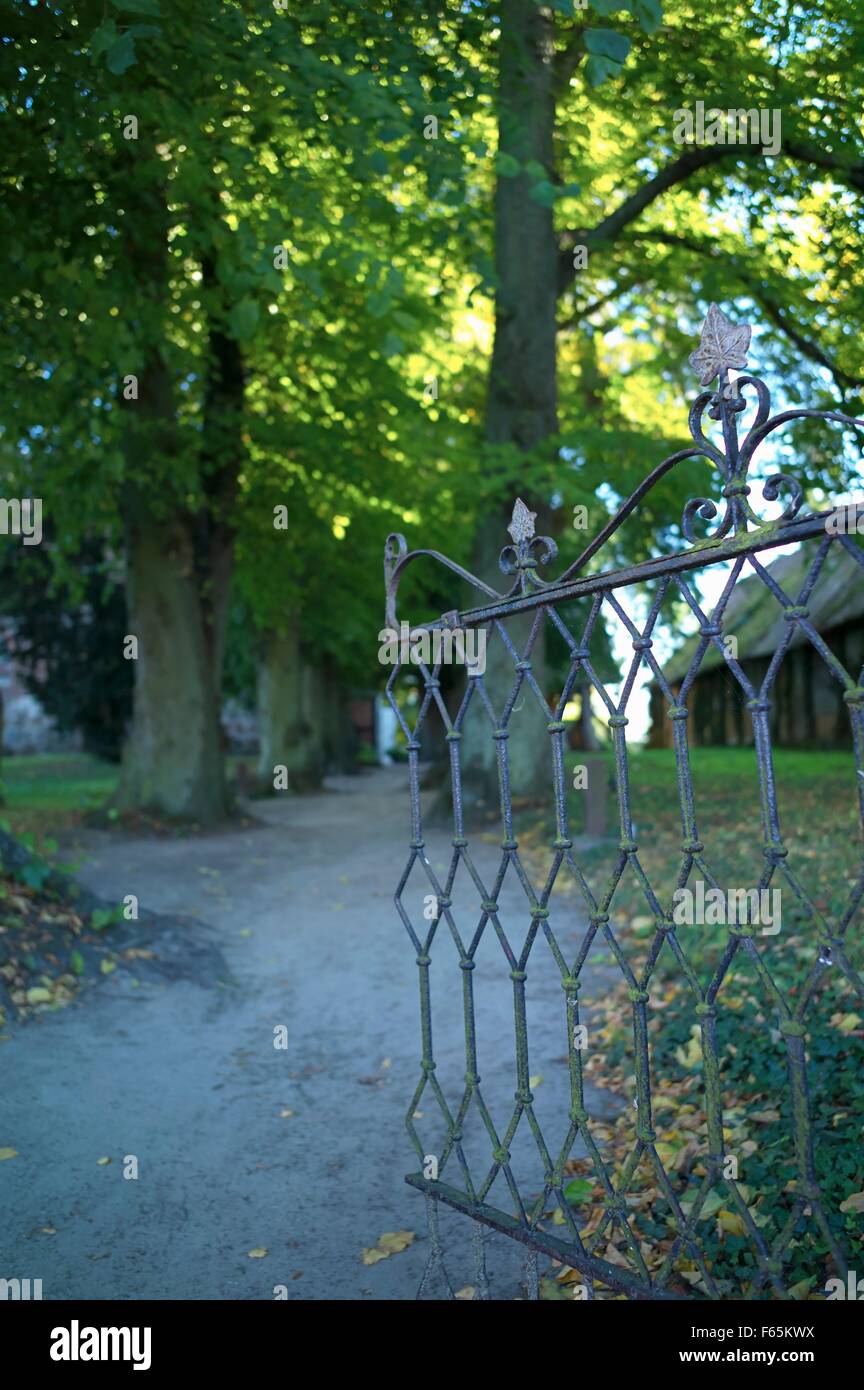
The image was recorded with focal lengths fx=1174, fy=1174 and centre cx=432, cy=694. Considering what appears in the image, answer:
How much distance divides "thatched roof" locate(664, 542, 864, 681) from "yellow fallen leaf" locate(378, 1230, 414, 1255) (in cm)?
1312

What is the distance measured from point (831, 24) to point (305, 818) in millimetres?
11936

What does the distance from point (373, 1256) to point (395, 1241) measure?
131 millimetres

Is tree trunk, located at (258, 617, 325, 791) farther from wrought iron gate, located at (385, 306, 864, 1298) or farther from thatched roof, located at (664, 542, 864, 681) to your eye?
wrought iron gate, located at (385, 306, 864, 1298)

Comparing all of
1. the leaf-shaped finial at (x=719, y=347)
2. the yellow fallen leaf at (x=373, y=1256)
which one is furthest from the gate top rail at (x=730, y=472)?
the yellow fallen leaf at (x=373, y=1256)

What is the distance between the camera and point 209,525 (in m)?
14.5

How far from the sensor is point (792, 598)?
18547 mm

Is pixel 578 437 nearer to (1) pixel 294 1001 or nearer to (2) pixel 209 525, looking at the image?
(2) pixel 209 525

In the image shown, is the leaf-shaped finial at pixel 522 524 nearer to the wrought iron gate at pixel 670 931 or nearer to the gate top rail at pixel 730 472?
the wrought iron gate at pixel 670 931

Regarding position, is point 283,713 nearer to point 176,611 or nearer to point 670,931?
point 176,611

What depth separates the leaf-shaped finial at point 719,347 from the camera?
2.45m

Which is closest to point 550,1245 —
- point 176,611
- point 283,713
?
point 176,611

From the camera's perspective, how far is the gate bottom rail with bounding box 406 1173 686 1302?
2.62 meters

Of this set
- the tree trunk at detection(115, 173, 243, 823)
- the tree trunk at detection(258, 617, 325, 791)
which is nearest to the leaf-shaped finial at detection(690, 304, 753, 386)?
the tree trunk at detection(115, 173, 243, 823)
